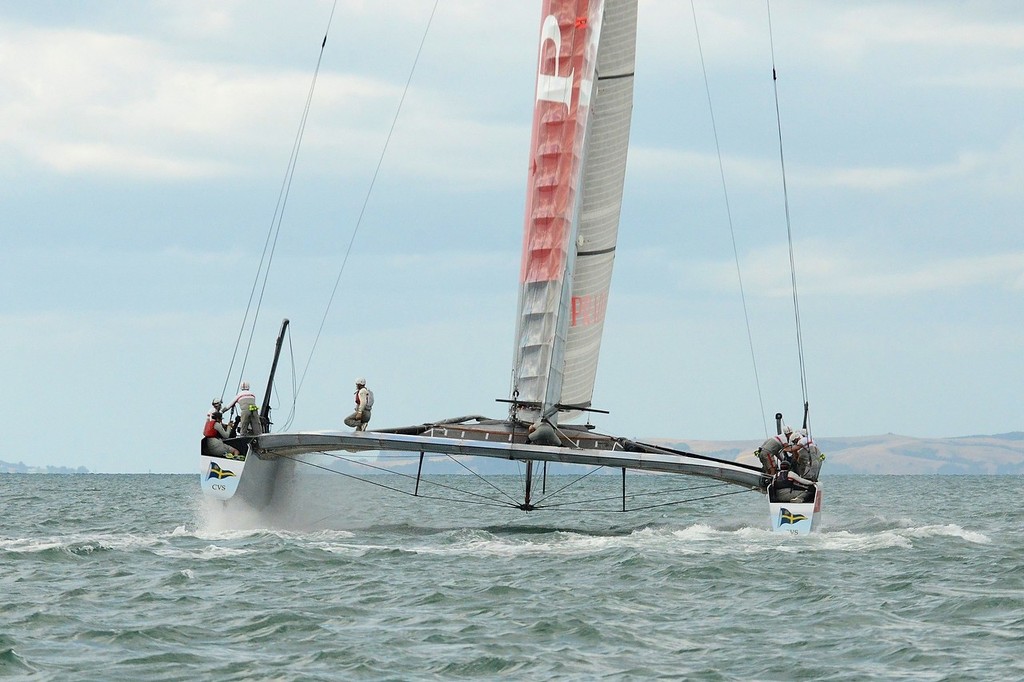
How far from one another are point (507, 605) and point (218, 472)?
6.08m

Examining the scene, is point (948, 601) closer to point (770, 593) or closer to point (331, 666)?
point (770, 593)

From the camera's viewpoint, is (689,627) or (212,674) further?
(689,627)

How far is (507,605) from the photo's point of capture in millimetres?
11570

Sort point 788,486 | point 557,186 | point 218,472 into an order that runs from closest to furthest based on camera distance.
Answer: point 788,486
point 218,472
point 557,186

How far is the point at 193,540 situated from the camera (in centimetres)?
1711

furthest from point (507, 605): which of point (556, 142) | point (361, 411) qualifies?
point (556, 142)

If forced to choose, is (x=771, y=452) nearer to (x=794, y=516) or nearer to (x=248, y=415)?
(x=794, y=516)

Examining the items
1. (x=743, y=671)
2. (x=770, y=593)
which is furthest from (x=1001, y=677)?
(x=770, y=593)

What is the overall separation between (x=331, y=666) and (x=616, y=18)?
12523 millimetres

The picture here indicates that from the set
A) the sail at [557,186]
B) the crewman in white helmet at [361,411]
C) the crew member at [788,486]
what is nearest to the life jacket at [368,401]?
the crewman in white helmet at [361,411]

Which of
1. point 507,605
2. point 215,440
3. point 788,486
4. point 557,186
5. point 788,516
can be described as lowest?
point 507,605

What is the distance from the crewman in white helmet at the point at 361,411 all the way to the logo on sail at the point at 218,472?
1.47 meters

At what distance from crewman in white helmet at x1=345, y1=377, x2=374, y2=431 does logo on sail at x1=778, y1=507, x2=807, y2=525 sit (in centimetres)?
495

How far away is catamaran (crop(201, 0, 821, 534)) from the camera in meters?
16.0
